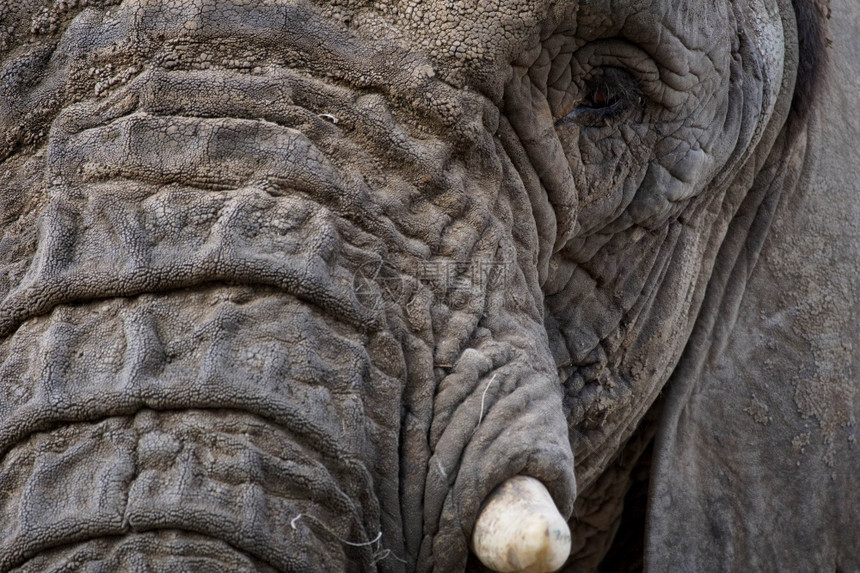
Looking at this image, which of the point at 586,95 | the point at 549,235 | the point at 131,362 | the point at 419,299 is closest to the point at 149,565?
the point at 131,362

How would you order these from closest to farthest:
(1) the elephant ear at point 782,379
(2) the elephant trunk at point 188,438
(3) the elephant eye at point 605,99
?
(2) the elephant trunk at point 188,438, (3) the elephant eye at point 605,99, (1) the elephant ear at point 782,379

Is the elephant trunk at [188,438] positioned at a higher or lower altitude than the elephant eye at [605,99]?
lower

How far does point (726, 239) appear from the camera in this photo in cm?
239

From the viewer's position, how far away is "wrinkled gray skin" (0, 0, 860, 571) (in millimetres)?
1344

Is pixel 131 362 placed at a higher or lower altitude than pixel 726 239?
higher

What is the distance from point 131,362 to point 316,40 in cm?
54

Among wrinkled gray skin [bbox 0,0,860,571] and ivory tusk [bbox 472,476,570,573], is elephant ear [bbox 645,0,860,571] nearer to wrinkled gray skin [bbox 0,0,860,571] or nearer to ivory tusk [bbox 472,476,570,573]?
wrinkled gray skin [bbox 0,0,860,571]

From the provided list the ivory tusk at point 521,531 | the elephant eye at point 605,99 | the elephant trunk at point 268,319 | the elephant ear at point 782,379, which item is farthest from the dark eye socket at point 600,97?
the ivory tusk at point 521,531

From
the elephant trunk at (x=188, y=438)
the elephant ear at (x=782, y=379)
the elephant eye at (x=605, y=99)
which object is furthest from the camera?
the elephant ear at (x=782, y=379)

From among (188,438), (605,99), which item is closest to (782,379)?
(605,99)

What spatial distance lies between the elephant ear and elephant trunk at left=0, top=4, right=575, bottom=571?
2.39 ft

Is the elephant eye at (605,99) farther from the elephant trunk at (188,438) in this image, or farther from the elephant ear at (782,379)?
the elephant trunk at (188,438)

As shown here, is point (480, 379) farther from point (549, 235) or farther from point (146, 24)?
point (146, 24)

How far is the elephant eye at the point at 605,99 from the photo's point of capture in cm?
194
